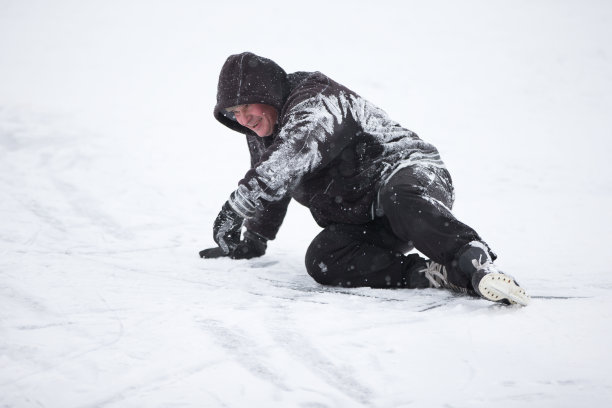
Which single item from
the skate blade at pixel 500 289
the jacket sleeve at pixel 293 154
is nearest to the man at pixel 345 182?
the jacket sleeve at pixel 293 154

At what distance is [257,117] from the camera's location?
102 inches

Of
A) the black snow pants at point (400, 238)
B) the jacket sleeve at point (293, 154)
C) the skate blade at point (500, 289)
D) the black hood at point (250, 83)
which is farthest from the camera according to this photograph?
the black hood at point (250, 83)

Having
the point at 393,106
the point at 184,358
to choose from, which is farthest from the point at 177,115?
the point at 184,358

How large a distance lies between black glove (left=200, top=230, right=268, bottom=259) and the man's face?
0.63 meters

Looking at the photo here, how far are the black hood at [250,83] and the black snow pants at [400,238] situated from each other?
0.63 meters

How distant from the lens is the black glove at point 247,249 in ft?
9.74

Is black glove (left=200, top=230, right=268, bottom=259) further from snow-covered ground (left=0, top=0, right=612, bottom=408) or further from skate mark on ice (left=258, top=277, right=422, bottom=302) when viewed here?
skate mark on ice (left=258, top=277, right=422, bottom=302)

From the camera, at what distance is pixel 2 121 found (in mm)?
5547

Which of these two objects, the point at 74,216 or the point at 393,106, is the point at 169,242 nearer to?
the point at 74,216

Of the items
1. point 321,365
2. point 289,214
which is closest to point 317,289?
point 321,365

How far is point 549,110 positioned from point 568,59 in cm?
165

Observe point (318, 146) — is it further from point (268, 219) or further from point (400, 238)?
point (268, 219)

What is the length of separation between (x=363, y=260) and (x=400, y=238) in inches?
7.2

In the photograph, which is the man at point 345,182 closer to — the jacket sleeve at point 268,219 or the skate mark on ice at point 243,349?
the jacket sleeve at point 268,219
